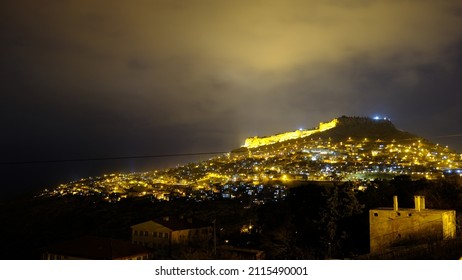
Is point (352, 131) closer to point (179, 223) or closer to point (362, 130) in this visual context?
point (362, 130)

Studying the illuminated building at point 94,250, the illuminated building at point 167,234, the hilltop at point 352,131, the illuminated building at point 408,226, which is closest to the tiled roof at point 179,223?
the illuminated building at point 167,234

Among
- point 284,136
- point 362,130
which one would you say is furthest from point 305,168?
point 284,136

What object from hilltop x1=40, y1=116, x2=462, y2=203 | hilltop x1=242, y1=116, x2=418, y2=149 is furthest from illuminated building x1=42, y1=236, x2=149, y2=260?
hilltop x1=242, y1=116, x2=418, y2=149

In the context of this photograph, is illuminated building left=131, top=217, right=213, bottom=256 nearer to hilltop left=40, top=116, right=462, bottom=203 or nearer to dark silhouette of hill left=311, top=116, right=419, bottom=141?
→ hilltop left=40, top=116, right=462, bottom=203

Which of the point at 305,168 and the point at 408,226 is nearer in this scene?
the point at 408,226

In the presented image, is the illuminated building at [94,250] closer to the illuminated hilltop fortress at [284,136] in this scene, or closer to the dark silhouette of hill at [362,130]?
the dark silhouette of hill at [362,130]

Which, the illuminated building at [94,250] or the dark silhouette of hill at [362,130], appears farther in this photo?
the dark silhouette of hill at [362,130]
